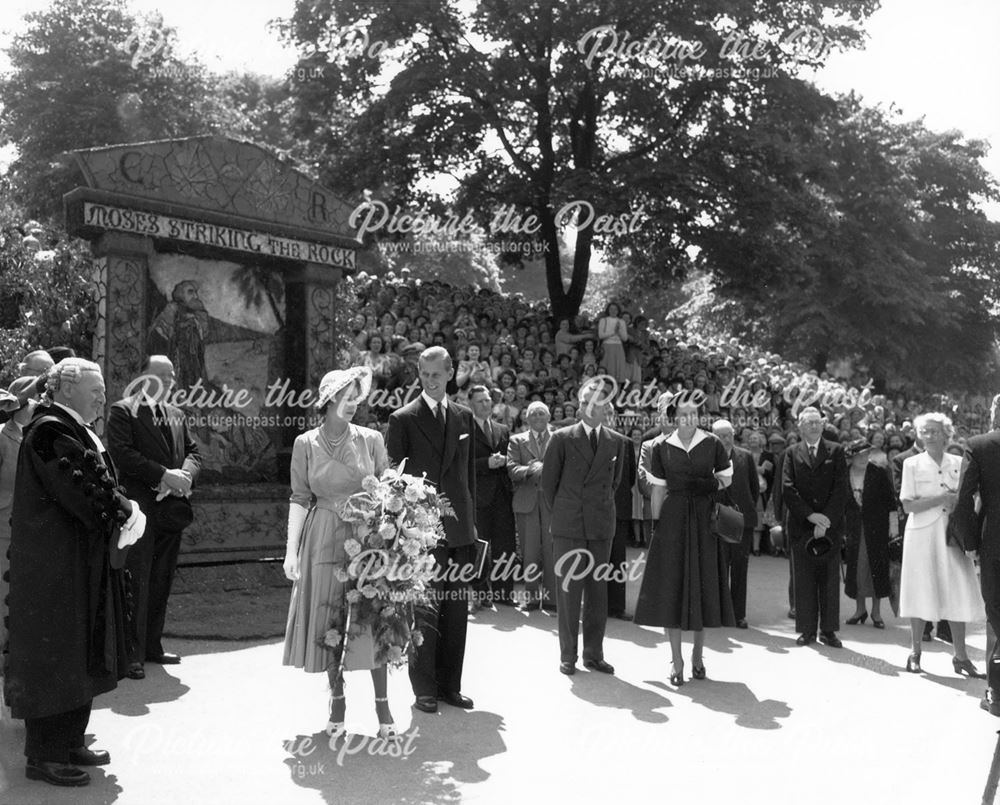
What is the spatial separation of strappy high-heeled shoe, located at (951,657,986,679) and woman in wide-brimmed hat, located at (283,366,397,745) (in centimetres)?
466

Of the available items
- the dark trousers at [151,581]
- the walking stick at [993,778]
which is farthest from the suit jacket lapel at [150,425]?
the walking stick at [993,778]

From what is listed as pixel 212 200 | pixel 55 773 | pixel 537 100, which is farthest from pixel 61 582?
pixel 537 100

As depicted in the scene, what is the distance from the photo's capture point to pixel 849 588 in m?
10.4

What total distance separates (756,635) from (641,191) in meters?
15.9

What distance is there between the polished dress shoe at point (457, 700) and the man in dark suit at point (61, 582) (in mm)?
2112

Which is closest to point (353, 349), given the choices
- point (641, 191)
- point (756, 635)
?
point (756, 635)

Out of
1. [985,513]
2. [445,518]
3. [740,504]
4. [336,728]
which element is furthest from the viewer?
[740,504]

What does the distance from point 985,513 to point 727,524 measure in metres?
1.69

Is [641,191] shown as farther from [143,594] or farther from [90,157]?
[143,594]

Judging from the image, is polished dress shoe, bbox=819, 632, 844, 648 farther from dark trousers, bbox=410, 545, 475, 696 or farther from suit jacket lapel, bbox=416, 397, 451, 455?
suit jacket lapel, bbox=416, 397, 451, 455

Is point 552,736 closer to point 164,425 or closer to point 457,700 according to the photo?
point 457,700

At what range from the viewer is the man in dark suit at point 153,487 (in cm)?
728

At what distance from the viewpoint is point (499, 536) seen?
10617 millimetres

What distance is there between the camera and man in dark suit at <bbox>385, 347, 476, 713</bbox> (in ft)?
20.7
